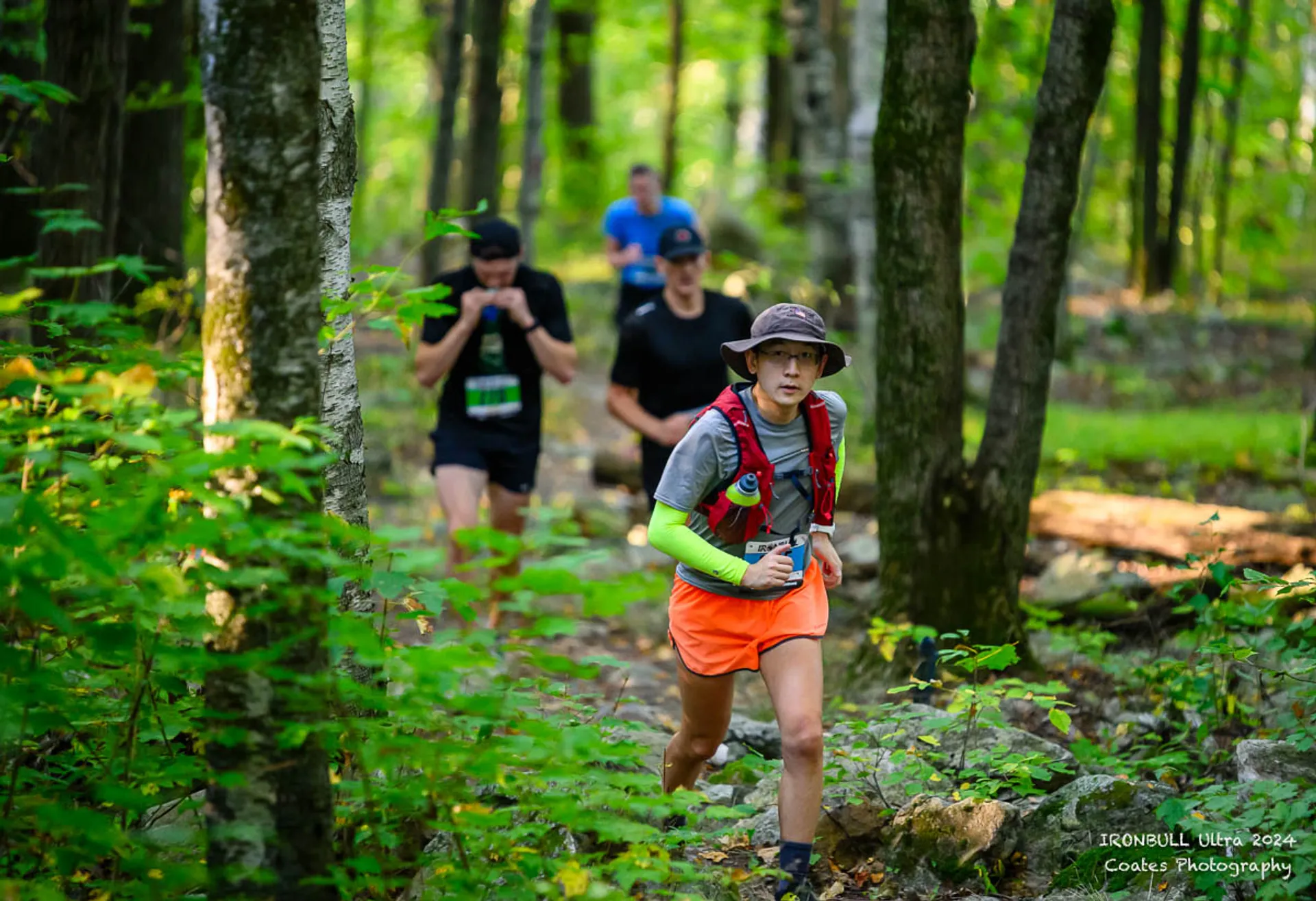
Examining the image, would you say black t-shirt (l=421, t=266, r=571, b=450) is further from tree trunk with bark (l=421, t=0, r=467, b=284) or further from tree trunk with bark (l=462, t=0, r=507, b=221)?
tree trunk with bark (l=462, t=0, r=507, b=221)

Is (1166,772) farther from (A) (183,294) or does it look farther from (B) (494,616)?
(A) (183,294)

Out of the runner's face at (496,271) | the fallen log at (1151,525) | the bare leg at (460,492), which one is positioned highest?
the runner's face at (496,271)

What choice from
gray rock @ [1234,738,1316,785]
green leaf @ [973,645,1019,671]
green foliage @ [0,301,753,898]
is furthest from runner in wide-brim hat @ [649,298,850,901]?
gray rock @ [1234,738,1316,785]

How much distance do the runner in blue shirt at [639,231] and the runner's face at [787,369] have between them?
6.34 metres

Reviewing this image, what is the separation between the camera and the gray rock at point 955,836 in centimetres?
449

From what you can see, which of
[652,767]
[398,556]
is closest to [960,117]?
[652,767]

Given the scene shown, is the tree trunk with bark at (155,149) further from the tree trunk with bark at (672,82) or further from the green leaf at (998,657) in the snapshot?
the tree trunk with bark at (672,82)

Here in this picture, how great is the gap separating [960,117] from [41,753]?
5473mm

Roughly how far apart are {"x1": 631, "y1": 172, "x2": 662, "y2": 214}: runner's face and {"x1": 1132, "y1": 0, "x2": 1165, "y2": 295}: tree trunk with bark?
11.4 meters

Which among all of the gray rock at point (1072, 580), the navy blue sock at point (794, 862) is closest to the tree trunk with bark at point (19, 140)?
the navy blue sock at point (794, 862)

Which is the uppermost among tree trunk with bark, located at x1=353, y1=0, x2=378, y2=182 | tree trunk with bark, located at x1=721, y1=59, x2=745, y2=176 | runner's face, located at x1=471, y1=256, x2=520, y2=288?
tree trunk with bark, located at x1=721, y1=59, x2=745, y2=176

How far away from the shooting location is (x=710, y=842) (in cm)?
463

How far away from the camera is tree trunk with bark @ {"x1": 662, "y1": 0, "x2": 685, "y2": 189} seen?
2264 centimetres

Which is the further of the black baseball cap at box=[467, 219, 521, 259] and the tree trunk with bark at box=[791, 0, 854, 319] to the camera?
the tree trunk with bark at box=[791, 0, 854, 319]
